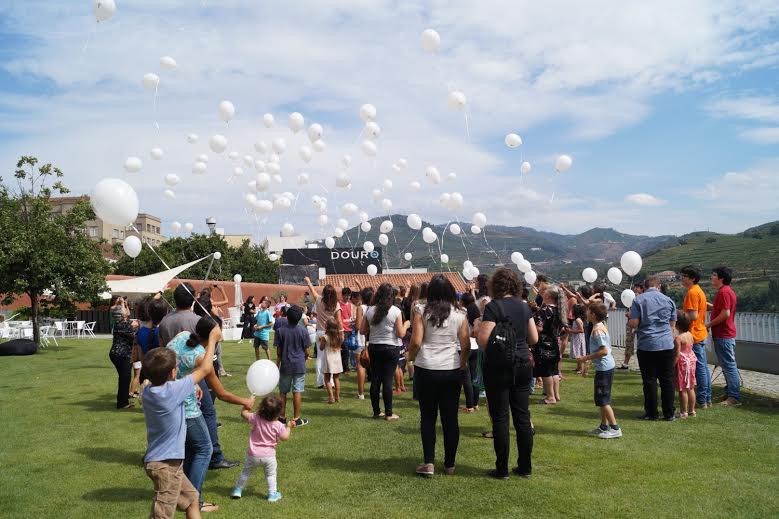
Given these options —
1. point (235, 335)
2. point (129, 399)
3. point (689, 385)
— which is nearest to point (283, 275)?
point (235, 335)

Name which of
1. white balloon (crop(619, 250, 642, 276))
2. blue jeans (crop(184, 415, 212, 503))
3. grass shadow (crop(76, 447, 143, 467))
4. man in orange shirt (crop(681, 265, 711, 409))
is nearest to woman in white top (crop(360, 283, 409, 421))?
grass shadow (crop(76, 447, 143, 467))

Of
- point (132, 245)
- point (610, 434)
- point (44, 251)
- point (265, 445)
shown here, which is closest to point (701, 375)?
point (610, 434)

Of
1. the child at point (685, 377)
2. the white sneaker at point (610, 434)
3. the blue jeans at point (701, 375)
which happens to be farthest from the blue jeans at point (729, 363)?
the white sneaker at point (610, 434)

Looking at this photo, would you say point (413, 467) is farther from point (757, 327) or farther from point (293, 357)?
point (757, 327)

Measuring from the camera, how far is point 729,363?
7477 mm

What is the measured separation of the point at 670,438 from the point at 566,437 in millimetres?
1081

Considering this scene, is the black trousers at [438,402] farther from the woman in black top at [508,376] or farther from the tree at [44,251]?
the tree at [44,251]

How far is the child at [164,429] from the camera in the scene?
130 inches

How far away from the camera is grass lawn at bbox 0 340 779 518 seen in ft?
14.0

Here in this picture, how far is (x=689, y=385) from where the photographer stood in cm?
698

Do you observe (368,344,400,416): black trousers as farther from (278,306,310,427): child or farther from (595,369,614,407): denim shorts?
(595,369,614,407): denim shorts

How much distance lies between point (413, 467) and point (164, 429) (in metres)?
2.57

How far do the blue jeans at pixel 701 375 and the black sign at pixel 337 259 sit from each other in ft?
167

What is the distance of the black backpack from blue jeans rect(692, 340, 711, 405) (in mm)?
4098
